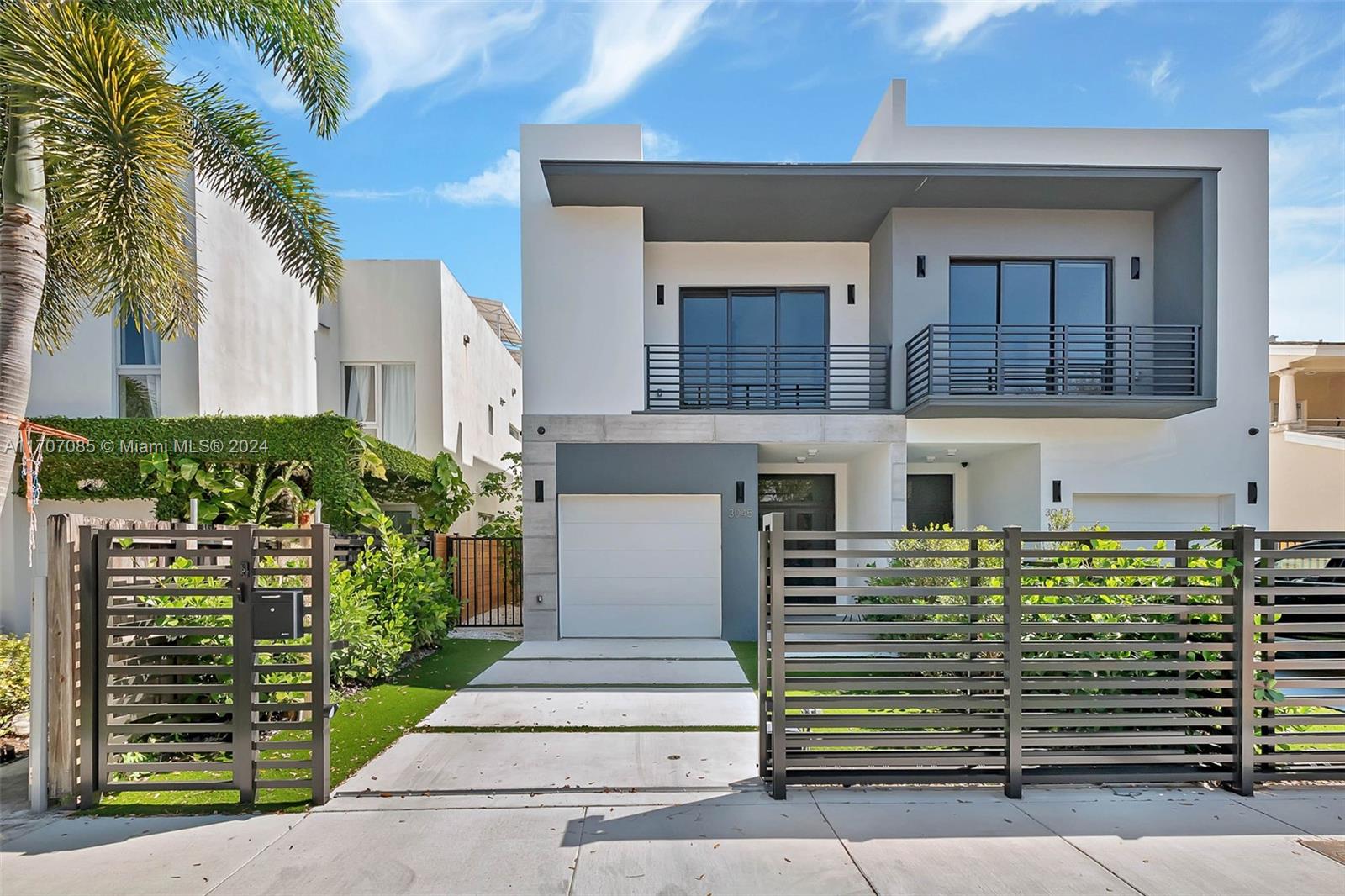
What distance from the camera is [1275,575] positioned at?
14.6ft

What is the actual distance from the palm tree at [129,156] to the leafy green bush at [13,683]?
1487 millimetres

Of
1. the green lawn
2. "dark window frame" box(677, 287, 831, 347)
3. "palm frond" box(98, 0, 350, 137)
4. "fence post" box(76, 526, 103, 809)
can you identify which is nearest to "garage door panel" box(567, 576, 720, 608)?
the green lawn

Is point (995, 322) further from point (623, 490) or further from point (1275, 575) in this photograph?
point (1275, 575)

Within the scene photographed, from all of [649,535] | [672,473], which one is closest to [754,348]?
[672,473]

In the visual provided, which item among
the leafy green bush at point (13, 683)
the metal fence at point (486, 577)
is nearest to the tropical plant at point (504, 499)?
the metal fence at point (486, 577)

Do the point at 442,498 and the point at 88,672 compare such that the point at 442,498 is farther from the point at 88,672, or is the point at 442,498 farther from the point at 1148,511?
the point at 1148,511

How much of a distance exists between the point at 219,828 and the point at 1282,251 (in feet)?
48.9

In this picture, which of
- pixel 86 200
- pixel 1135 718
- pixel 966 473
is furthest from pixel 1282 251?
pixel 86 200

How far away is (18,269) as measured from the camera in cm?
548

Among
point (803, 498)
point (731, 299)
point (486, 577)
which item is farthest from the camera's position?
point (486, 577)

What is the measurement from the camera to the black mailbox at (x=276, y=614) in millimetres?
4211

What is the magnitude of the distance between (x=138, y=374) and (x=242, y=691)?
894 cm

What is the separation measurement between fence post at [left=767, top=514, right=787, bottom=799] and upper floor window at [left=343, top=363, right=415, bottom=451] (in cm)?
1236

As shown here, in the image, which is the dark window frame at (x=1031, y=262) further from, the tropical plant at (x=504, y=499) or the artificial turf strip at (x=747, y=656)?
the tropical plant at (x=504, y=499)
